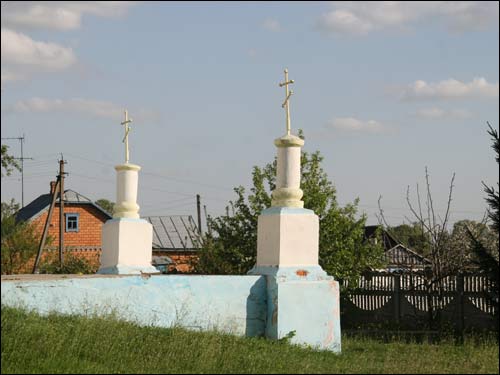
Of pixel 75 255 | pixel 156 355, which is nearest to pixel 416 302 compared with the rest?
pixel 156 355

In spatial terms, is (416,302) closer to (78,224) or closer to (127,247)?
(127,247)

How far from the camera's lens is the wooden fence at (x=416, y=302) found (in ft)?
55.4

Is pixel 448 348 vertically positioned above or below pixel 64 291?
below

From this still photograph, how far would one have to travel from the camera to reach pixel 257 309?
38.2ft

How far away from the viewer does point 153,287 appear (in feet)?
36.3

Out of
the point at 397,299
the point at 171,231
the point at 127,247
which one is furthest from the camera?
the point at 171,231

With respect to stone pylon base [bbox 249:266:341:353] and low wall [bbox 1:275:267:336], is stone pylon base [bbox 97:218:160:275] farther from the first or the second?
stone pylon base [bbox 249:266:341:353]

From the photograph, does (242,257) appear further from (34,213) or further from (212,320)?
(34,213)

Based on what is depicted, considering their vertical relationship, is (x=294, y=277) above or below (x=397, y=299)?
above

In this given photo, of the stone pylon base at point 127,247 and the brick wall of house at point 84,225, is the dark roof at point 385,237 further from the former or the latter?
the brick wall of house at point 84,225

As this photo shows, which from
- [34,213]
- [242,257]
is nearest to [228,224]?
[242,257]

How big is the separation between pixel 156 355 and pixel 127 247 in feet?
14.3

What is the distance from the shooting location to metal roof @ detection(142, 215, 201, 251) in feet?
133

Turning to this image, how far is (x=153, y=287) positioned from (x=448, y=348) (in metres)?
4.09
